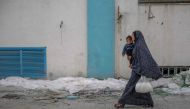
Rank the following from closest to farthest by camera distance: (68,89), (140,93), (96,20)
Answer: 1. (140,93)
2. (68,89)
3. (96,20)

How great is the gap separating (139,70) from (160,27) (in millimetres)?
2667

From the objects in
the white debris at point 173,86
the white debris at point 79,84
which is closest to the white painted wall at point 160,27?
the white debris at point 79,84

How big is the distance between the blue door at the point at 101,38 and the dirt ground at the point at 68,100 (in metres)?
0.95

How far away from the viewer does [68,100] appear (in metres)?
9.32

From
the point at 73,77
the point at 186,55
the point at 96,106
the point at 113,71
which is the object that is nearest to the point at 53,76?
the point at 73,77

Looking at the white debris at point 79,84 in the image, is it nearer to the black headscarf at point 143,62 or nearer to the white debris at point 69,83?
the white debris at point 69,83

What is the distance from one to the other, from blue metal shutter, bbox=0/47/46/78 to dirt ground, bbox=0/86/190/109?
788 mm

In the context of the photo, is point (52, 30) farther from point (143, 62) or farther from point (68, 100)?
point (143, 62)

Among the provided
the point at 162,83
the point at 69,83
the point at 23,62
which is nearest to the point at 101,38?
the point at 69,83

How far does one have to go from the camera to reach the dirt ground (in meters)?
8.87

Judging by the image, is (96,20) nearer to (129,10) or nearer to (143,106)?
(129,10)

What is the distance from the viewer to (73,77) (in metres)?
10.8

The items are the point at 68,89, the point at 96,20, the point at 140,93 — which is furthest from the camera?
the point at 96,20

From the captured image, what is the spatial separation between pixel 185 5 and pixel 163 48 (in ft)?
3.72
